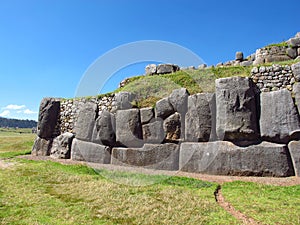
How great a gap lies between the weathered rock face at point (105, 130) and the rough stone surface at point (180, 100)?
3559 mm

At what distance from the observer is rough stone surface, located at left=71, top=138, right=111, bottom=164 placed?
13117 mm

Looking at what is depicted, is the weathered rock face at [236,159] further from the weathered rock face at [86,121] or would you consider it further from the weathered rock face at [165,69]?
the weathered rock face at [165,69]

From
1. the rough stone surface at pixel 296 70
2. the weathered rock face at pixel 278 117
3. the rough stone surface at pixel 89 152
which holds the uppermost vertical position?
the rough stone surface at pixel 296 70

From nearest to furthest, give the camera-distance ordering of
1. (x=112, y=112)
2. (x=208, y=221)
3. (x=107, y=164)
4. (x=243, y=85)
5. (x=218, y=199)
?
(x=208, y=221) < (x=218, y=199) < (x=243, y=85) < (x=107, y=164) < (x=112, y=112)

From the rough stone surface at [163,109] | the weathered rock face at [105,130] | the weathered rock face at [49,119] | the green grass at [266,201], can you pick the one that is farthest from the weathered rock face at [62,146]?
the green grass at [266,201]

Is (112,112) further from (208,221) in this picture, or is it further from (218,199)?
(208,221)

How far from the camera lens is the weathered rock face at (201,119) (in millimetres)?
10773

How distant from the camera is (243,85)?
33.7 ft

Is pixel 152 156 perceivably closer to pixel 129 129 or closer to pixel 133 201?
→ pixel 129 129

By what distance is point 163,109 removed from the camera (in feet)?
38.8

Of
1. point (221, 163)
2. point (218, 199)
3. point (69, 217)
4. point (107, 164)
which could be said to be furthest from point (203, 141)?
point (69, 217)

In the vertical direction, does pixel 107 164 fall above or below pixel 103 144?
below

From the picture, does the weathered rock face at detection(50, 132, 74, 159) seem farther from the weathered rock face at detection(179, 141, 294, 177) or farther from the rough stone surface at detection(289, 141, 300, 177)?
the rough stone surface at detection(289, 141, 300, 177)

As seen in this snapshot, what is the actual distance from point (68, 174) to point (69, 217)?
15.5 feet
